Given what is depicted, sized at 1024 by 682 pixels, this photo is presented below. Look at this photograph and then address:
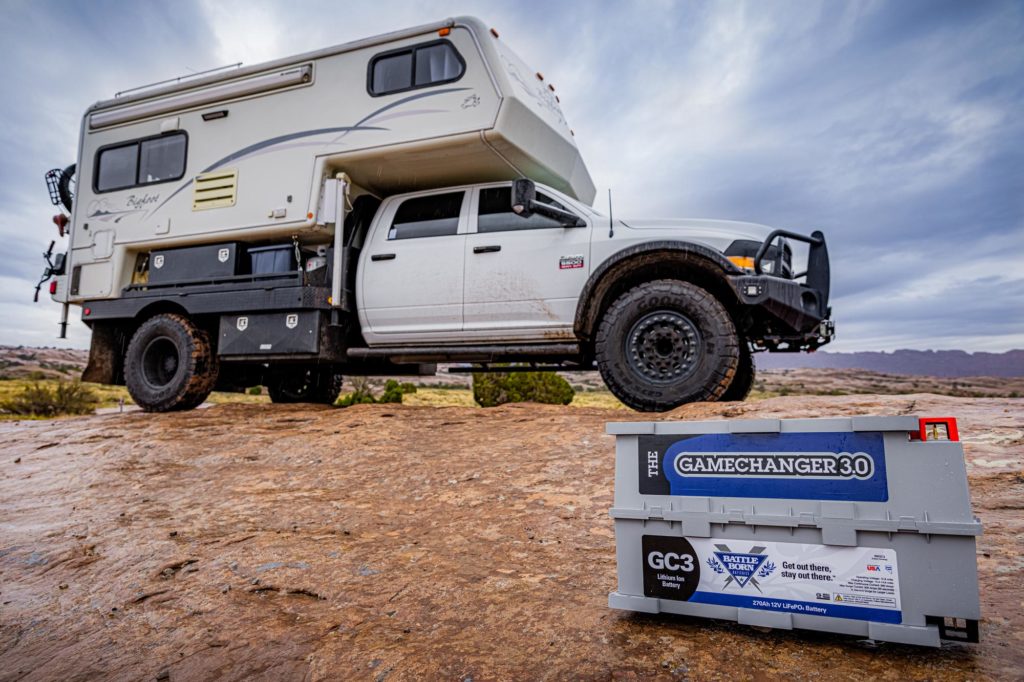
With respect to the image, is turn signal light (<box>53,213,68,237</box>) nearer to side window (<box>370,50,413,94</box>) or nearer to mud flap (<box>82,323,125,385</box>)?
mud flap (<box>82,323,125,385</box>)

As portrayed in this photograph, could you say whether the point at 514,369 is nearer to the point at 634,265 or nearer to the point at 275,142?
the point at 634,265

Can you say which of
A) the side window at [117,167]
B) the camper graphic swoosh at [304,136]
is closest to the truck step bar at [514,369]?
the camper graphic swoosh at [304,136]

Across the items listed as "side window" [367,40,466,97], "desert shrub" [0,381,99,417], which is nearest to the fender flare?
"side window" [367,40,466,97]

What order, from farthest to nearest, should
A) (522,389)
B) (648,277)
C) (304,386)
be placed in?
1. (522,389)
2. (304,386)
3. (648,277)

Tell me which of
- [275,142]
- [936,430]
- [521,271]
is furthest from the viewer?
[275,142]

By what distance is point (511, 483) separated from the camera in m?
3.93

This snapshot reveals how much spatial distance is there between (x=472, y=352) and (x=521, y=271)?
3.00 ft

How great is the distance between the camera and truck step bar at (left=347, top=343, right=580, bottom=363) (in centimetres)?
577

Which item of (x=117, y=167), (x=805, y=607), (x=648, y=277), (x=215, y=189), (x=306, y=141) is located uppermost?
(x=117, y=167)

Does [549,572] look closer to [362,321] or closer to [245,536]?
[245,536]

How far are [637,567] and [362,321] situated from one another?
493 cm

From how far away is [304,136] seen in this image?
6.74 meters

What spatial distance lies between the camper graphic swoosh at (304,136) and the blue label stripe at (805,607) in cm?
519

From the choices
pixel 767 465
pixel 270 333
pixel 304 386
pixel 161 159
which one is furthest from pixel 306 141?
pixel 767 465
